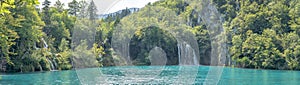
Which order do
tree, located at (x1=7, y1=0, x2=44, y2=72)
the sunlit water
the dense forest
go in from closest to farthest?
the sunlit water, tree, located at (x1=7, y1=0, x2=44, y2=72), the dense forest

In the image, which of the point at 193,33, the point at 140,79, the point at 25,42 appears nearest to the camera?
the point at 140,79

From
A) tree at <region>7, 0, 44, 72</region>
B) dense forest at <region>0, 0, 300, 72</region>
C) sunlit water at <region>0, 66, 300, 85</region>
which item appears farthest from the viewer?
dense forest at <region>0, 0, 300, 72</region>

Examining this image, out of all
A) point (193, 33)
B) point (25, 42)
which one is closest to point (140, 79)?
point (193, 33)

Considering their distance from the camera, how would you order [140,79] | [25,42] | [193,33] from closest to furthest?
[140,79]
[25,42]
[193,33]

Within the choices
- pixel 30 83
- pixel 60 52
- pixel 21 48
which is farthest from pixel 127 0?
pixel 60 52

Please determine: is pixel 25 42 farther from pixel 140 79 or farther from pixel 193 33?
pixel 140 79

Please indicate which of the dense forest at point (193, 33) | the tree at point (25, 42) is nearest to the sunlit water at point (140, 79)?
the dense forest at point (193, 33)

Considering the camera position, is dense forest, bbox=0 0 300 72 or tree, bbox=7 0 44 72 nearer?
tree, bbox=7 0 44 72

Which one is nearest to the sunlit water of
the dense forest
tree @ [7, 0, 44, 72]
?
the dense forest

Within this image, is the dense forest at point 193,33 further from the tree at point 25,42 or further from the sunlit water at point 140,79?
the sunlit water at point 140,79

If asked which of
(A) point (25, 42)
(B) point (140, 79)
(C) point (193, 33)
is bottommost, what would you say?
(B) point (140, 79)

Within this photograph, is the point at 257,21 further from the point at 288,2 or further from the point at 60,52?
the point at 60,52

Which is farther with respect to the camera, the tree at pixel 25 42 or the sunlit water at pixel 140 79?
the tree at pixel 25 42

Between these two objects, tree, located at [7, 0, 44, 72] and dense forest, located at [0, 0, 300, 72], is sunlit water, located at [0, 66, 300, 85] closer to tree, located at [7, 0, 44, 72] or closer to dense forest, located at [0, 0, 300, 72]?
dense forest, located at [0, 0, 300, 72]
